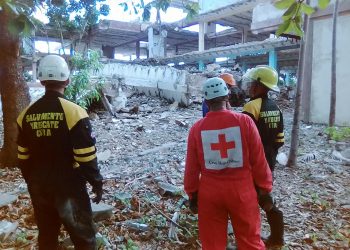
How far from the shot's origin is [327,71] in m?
9.46

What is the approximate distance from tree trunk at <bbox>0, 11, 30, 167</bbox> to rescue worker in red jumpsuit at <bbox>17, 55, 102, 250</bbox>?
126 inches

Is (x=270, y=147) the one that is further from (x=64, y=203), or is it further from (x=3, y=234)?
(x=3, y=234)

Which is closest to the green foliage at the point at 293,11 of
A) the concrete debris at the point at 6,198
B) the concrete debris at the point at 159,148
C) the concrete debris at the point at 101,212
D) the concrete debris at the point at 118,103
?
the concrete debris at the point at 101,212

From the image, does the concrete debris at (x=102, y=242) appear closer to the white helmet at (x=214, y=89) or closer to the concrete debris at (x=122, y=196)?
the concrete debris at (x=122, y=196)

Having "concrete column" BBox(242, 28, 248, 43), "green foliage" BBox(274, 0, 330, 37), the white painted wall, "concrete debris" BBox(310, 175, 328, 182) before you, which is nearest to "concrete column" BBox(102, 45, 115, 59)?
"concrete column" BBox(242, 28, 248, 43)

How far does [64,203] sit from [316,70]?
29.9 feet

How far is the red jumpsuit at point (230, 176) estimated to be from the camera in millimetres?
2404

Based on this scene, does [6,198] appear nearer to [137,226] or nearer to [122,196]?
[122,196]

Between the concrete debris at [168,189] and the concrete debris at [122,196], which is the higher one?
the concrete debris at [168,189]

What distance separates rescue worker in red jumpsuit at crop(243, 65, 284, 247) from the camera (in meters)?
3.12

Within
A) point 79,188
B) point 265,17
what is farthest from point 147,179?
point 265,17

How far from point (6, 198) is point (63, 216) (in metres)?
2.11

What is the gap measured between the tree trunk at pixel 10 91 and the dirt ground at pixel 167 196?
0.35 metres

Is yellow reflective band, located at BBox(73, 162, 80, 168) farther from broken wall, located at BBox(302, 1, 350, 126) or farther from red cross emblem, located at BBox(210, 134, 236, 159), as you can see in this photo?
broken wall, located at BBox(302, 1, 350, 126)
